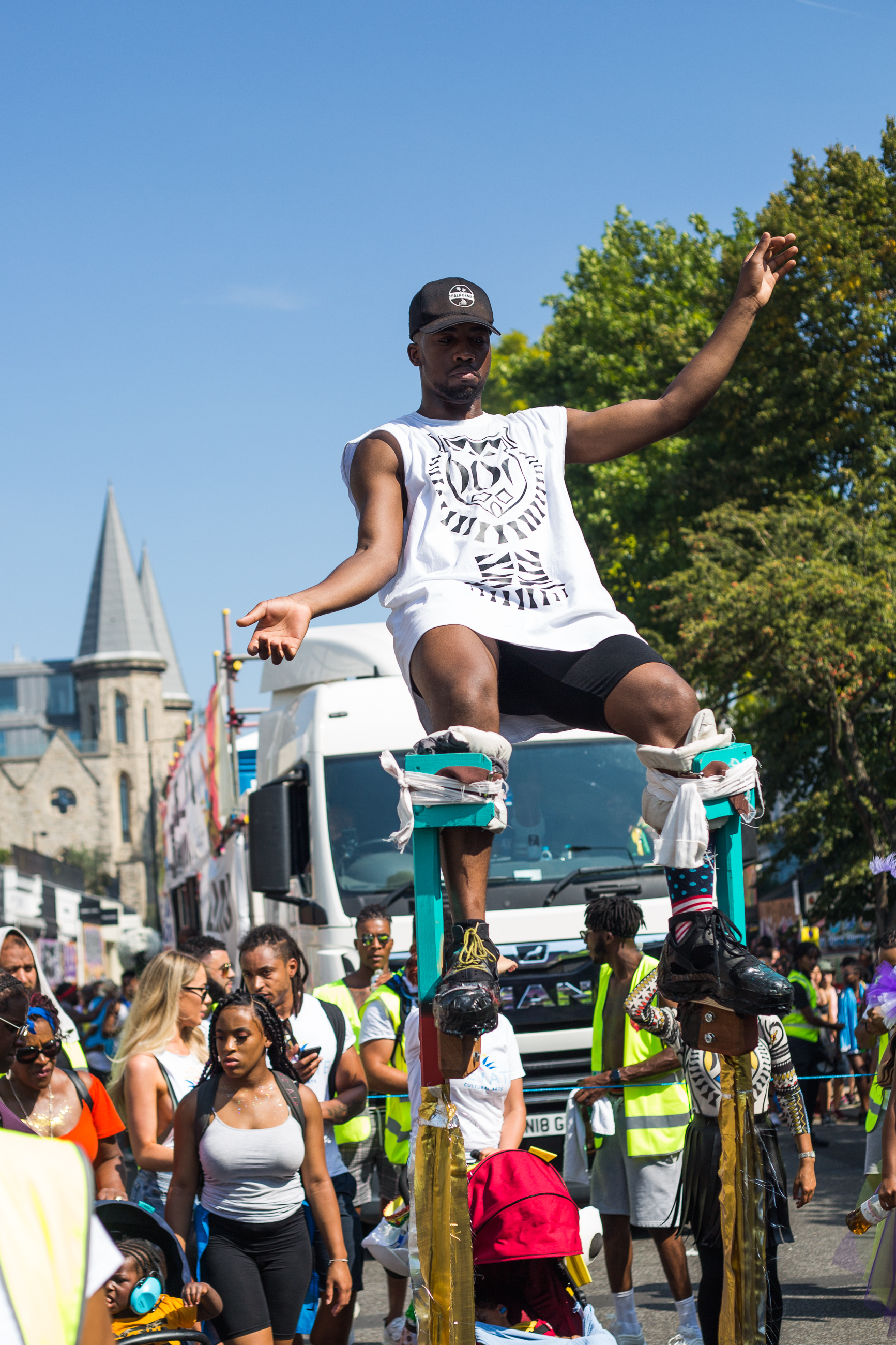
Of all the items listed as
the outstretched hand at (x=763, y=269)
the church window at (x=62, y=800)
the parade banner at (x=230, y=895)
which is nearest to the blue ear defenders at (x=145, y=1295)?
the outstretched hand at (x=763, y=269)

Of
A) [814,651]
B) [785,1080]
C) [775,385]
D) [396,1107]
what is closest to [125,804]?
[775,385]

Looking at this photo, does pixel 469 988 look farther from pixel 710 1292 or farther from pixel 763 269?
pixel 710 1292

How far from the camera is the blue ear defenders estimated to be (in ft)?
13.0

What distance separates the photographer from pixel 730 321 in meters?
3.73

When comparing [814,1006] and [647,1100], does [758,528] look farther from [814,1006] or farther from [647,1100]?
[647,1100]

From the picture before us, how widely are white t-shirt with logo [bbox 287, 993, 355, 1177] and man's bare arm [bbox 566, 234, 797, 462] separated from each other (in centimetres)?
318

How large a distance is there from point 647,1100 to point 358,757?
143 inches

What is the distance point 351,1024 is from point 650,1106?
5.73 ft

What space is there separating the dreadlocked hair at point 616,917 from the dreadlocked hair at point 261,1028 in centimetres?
186

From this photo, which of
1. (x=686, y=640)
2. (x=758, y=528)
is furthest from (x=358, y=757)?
(x=758, y=528)

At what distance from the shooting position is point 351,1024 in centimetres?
751

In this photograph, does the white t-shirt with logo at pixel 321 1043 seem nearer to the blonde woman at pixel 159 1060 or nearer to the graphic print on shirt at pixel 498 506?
the blonde woman at pixel 159 1060

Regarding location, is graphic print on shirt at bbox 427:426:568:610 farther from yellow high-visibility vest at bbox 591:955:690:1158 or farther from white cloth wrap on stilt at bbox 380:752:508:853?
yellow high-visibility vest at bbox 591:955:690:1158

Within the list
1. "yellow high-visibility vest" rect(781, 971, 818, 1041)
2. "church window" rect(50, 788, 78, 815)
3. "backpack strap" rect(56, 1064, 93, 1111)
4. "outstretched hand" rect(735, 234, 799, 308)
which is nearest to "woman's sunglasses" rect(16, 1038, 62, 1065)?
"backpack strap" rect(56, 1064, 93, 1111)
